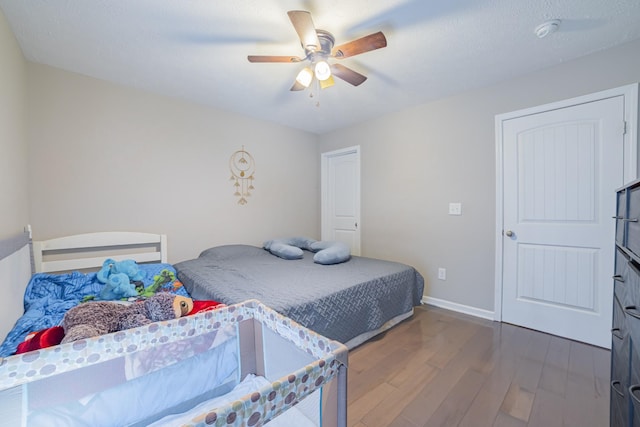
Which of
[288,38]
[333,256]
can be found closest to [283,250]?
[333,256]

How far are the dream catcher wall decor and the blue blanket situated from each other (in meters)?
1.41

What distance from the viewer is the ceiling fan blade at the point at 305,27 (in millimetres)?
1379

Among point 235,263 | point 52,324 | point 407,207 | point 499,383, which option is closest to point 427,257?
point 407,207

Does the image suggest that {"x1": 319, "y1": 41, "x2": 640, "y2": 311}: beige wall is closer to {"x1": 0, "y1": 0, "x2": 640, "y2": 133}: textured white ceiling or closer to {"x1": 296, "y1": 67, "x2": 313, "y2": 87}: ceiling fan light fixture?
{"x1": 0, "y1": 0, "x2": 640, "y2": 133}: textured white ceiling

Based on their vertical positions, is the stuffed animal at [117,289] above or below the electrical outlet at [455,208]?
below

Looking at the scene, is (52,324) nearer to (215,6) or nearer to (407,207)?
(215,6)

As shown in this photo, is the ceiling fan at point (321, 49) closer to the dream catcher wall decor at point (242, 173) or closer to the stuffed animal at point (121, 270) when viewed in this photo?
the dream catcher wall decor at point (242, 173)

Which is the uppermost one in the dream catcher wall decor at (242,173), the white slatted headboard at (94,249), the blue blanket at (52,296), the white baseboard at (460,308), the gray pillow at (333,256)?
the dream catcher wall decor at (242,173)

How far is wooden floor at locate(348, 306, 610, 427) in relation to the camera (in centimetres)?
137

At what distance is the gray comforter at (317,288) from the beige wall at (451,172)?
572mm

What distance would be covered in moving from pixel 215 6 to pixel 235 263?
2.06 meters

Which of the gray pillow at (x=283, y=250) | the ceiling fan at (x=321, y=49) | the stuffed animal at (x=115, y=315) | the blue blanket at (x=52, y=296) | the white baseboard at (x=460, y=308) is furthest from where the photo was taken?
the gray pillow at (x=283, y=250)

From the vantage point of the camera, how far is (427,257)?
2.99 metres

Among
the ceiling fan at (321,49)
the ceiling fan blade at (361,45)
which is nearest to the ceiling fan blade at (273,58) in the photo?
the ceiling fan at (321,49)
